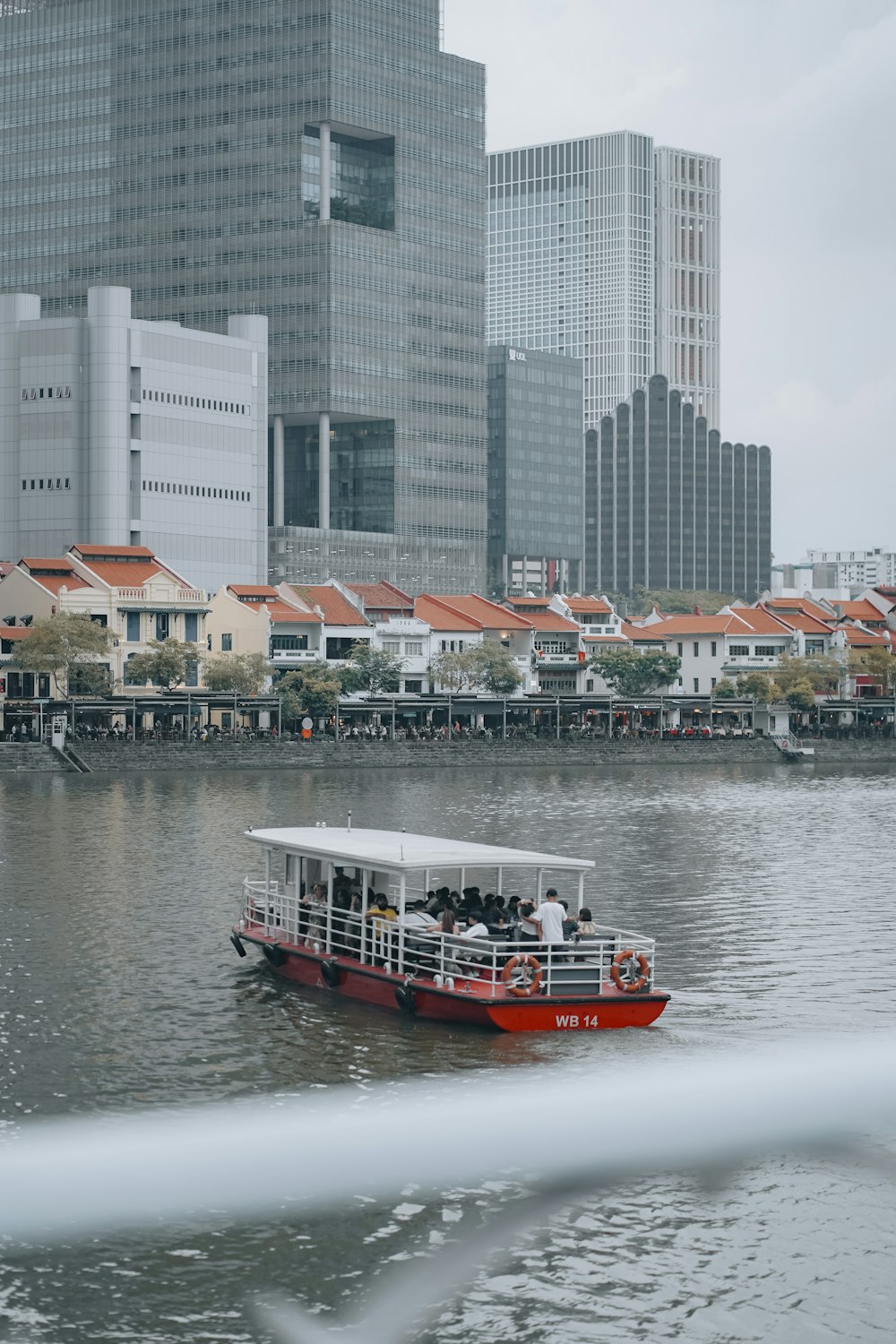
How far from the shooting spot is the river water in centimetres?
2581

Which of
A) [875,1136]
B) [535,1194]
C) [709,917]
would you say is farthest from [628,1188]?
[709,917]

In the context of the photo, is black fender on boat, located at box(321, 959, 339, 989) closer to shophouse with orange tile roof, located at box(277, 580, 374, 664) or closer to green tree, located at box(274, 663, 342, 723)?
green tree, located at box(274, 663, 342, 723)

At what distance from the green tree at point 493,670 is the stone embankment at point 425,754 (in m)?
14.8

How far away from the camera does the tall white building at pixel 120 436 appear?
573 ft

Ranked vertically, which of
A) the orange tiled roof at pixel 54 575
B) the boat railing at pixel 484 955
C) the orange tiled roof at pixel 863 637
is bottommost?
the boat railing at pixel 484 955

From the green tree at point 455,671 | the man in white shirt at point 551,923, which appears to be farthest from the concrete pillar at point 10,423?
the man in white shirt at point 551,923

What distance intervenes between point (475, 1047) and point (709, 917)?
2234 centimetres

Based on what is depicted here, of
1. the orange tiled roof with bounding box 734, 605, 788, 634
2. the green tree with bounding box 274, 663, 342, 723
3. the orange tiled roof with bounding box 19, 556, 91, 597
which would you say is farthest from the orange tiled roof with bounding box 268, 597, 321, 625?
the orange tiled roof with bounding box 734, 605, 788, 634

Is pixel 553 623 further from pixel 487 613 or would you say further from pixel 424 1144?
pixel 424 1144

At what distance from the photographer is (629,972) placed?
39.7 meters

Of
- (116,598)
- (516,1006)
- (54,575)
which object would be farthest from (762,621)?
(516,1006)

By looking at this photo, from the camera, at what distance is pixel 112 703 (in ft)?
445

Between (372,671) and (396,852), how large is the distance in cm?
11661

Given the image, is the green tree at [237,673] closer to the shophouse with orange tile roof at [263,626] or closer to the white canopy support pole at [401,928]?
the shophouse with orange tile roof at [263,626]
